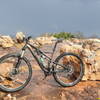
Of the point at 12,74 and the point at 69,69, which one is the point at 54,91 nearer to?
the point at 69,69

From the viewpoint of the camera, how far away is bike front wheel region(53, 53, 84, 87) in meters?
8.24

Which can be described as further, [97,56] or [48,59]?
[97,56]

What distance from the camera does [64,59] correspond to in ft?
27.9

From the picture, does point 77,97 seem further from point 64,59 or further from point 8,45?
point 8,45

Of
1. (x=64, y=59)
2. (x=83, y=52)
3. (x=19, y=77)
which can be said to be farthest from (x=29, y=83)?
(x=83, y=52)

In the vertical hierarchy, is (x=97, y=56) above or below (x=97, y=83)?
above

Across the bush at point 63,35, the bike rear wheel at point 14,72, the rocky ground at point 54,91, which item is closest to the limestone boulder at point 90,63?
the rocky ground at point 54,91

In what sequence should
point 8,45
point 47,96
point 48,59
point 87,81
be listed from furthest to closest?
point 8,45 → point 87,81 → point 48,59 → point 47,96

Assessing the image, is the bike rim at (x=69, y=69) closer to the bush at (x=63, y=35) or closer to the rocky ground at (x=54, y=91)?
the rocky ground at (x=54, y=91)

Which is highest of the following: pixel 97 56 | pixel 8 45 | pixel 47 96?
pixel 8 45

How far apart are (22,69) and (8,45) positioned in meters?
7.91

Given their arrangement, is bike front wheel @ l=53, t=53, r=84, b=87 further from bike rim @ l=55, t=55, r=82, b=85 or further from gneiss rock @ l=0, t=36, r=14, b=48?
gneiss rock @ l=0, t=36, r=14, b=48

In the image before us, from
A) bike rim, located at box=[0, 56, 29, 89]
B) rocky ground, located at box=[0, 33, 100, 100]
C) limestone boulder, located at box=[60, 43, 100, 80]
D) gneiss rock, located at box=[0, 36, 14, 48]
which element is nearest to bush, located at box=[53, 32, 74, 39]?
gneiss rock, located at box=[0, 36, 14, 48]

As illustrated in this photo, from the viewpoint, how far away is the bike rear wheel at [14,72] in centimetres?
772
